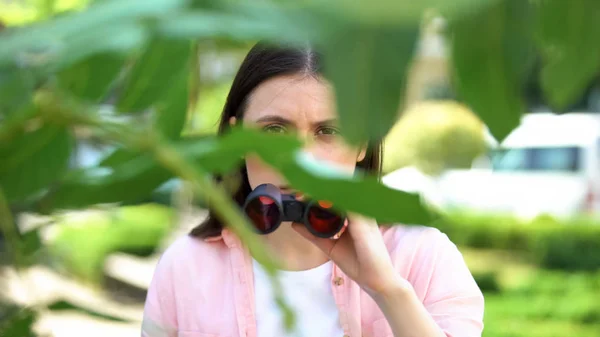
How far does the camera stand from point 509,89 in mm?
216

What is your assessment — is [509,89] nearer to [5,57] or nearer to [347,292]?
[5,57]

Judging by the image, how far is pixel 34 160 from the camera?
0.91ft

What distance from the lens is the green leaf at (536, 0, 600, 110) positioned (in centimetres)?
22

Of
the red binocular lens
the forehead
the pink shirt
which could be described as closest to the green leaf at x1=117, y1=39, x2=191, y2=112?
the red binocular lens

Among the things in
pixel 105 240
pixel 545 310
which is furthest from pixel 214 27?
pixel 105 240

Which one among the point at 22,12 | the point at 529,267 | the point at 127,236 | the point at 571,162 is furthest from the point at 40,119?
the point at 571,162

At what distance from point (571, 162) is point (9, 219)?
1048 cm

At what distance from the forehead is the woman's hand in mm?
128

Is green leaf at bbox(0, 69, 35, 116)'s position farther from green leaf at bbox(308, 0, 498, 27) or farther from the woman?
the woman

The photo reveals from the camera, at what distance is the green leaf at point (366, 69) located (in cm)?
17

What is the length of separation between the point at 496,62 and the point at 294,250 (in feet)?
3.08

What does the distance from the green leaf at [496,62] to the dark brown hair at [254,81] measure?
71cm

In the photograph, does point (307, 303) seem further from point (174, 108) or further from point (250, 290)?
point (174, 108)

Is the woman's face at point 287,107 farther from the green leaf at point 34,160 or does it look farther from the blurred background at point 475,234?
the green leaf at point 34,160
